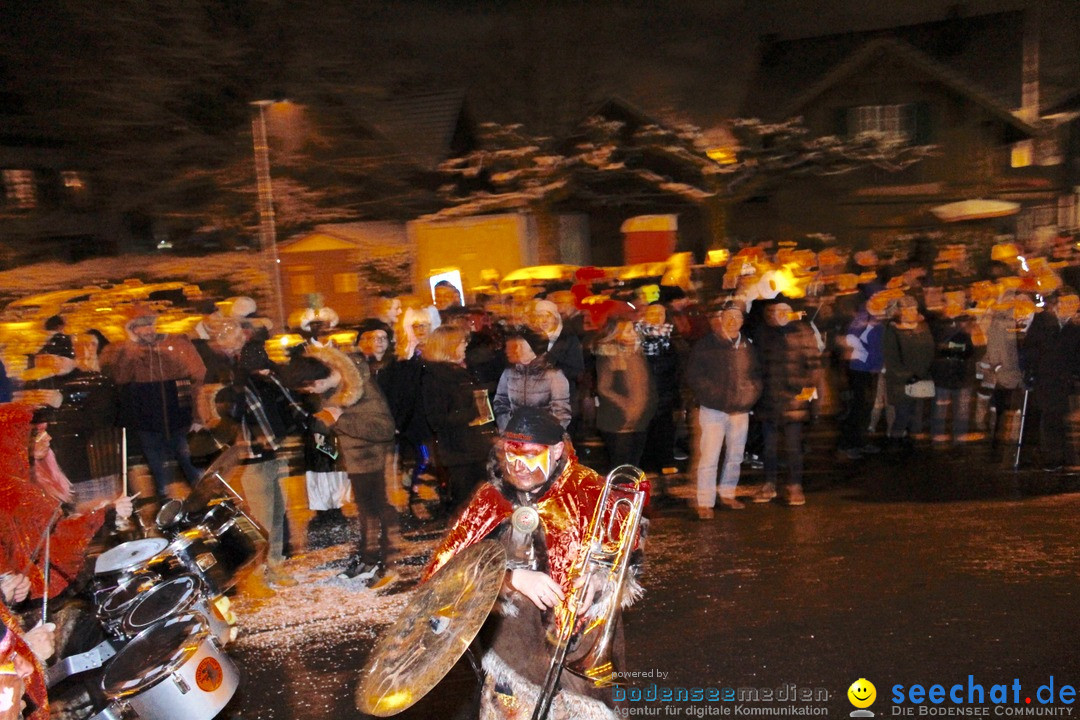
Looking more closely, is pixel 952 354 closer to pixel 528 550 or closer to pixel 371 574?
pixel 371 574

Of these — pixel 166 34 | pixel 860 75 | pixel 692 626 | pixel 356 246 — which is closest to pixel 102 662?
pixel 692 626

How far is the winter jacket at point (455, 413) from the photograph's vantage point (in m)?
6.79

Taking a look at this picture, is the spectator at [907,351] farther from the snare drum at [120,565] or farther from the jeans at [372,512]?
the snare drum at [120,565]

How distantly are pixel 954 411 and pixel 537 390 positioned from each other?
5.20 metres

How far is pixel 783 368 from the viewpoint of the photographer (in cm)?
749

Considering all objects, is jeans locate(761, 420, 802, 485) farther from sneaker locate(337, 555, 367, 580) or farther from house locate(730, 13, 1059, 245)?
house locate(730, 13, 1059, 245)

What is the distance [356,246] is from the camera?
54.1ft

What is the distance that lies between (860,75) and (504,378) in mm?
20835

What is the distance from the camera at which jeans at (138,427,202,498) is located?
25.1 ft

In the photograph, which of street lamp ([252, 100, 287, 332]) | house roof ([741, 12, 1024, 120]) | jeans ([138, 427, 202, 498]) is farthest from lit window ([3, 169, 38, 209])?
house roof ([741, 12, 1024, 120])

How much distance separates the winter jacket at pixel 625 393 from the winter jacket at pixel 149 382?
136 inches

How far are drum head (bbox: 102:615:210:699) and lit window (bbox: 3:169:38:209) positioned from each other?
11097 mm

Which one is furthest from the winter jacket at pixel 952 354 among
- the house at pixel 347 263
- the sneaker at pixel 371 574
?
the house at pixel 347 263

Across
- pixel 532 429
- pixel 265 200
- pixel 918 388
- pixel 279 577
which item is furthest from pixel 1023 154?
pixel 532 429
